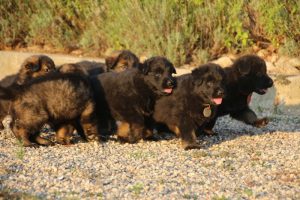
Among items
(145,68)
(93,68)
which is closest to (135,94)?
(145,68)

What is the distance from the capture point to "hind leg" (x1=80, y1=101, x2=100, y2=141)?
9.59 metres

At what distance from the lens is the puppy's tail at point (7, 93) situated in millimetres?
9258

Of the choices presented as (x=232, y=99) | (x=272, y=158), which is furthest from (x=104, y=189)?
(x=232, y=99)

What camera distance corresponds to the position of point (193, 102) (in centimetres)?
938

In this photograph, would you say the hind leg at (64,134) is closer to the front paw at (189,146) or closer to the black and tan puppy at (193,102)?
the black and tan puppy at (193,102)

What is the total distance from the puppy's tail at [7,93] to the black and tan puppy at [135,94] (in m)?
1.25

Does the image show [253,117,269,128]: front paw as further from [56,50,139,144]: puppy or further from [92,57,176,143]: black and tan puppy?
[56,50,139,144]: puppy

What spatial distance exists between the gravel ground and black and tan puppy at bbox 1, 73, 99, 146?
0.27m

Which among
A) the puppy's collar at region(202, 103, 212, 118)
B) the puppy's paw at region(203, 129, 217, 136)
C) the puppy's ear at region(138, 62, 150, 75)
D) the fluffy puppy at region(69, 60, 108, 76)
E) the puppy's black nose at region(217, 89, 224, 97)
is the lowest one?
the puppy's paw at region(203, 129, 217, 136)

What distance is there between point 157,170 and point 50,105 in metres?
2.16

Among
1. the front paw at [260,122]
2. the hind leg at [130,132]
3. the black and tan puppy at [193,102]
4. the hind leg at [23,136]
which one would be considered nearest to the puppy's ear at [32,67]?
the hind leg at [23,136]

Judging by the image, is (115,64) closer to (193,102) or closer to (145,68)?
(145,68)

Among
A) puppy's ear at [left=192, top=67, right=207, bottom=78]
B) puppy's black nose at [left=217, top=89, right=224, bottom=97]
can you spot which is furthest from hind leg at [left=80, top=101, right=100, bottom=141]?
puppy's black nose at [left=217, top=89, right=224, bottom=97]

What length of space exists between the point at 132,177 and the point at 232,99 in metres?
3.13
